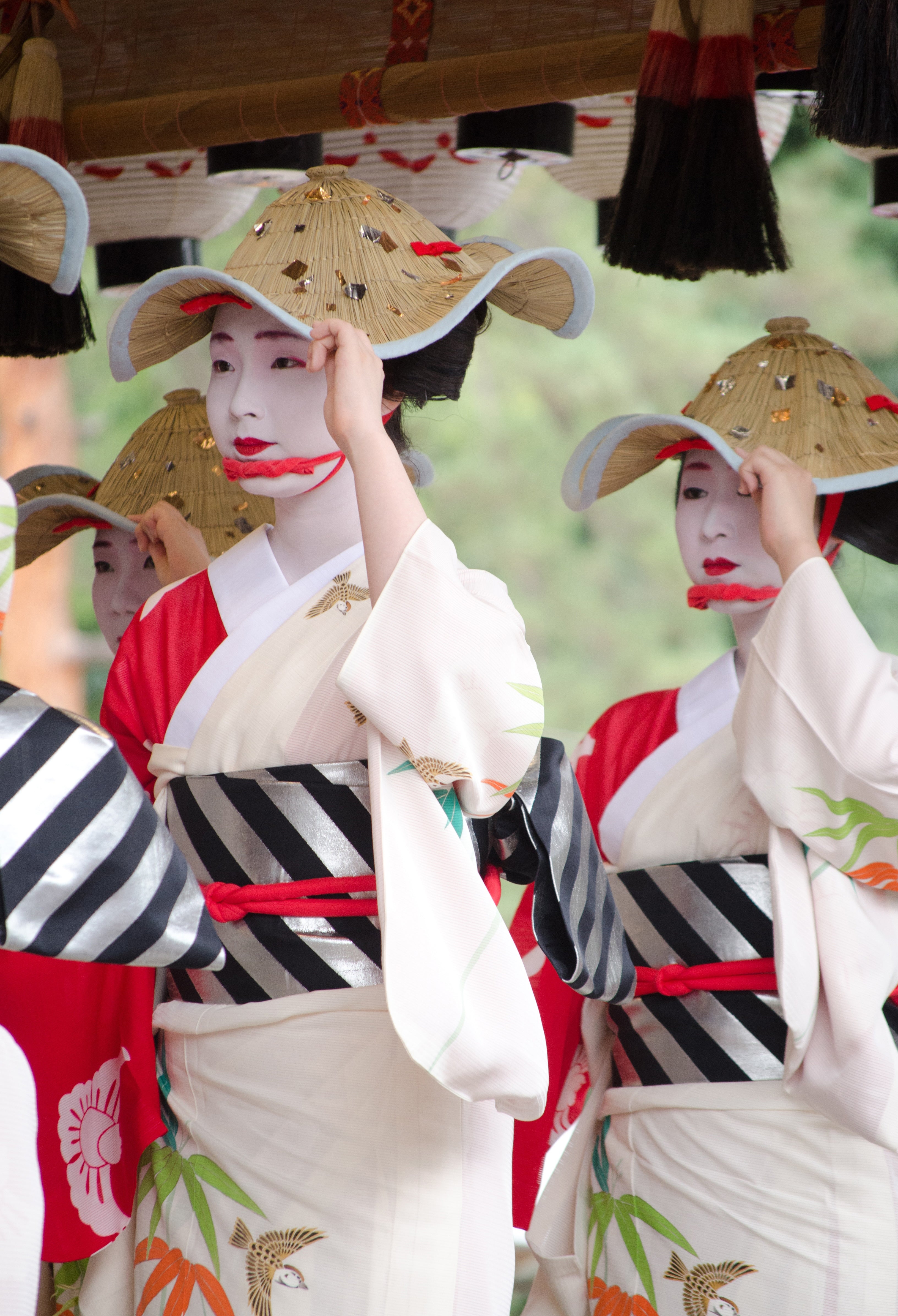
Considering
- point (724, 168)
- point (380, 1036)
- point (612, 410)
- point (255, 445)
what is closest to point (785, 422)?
point (724, 168)

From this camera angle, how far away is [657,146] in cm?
187

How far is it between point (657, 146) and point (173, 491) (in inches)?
32.5

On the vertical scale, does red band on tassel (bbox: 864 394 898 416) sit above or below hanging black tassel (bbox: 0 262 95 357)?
below

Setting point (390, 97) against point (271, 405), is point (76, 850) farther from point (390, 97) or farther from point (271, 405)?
point (390, 97)

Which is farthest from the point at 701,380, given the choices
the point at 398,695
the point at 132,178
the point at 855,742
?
the point at 398,695

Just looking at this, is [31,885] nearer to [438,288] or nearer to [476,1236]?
[476,1236]

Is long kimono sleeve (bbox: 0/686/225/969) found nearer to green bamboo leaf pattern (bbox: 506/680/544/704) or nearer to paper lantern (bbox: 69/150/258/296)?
green bamboo leaf pattern (bbox: 506/680/544/704)

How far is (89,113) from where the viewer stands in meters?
2.12

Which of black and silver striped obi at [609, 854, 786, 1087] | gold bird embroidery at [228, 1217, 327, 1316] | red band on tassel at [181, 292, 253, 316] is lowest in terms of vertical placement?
gold bird embroidery at [228, 1217, 327, 1316]

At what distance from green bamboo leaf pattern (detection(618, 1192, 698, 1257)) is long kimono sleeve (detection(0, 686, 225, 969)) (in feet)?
2.72

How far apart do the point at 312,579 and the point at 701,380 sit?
480 cm

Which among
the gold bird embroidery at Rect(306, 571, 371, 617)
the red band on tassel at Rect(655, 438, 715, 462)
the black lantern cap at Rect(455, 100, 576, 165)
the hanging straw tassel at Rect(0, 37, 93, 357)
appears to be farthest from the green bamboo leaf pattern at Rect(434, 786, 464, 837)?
the black lantern cap at Rect(455, 100, 576, 165)

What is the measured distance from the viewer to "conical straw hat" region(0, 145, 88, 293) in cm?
111

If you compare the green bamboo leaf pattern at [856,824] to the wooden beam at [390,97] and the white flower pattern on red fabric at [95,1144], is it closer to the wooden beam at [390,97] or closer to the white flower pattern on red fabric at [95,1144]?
the white flower pattern on red fabric at [95,1144]
